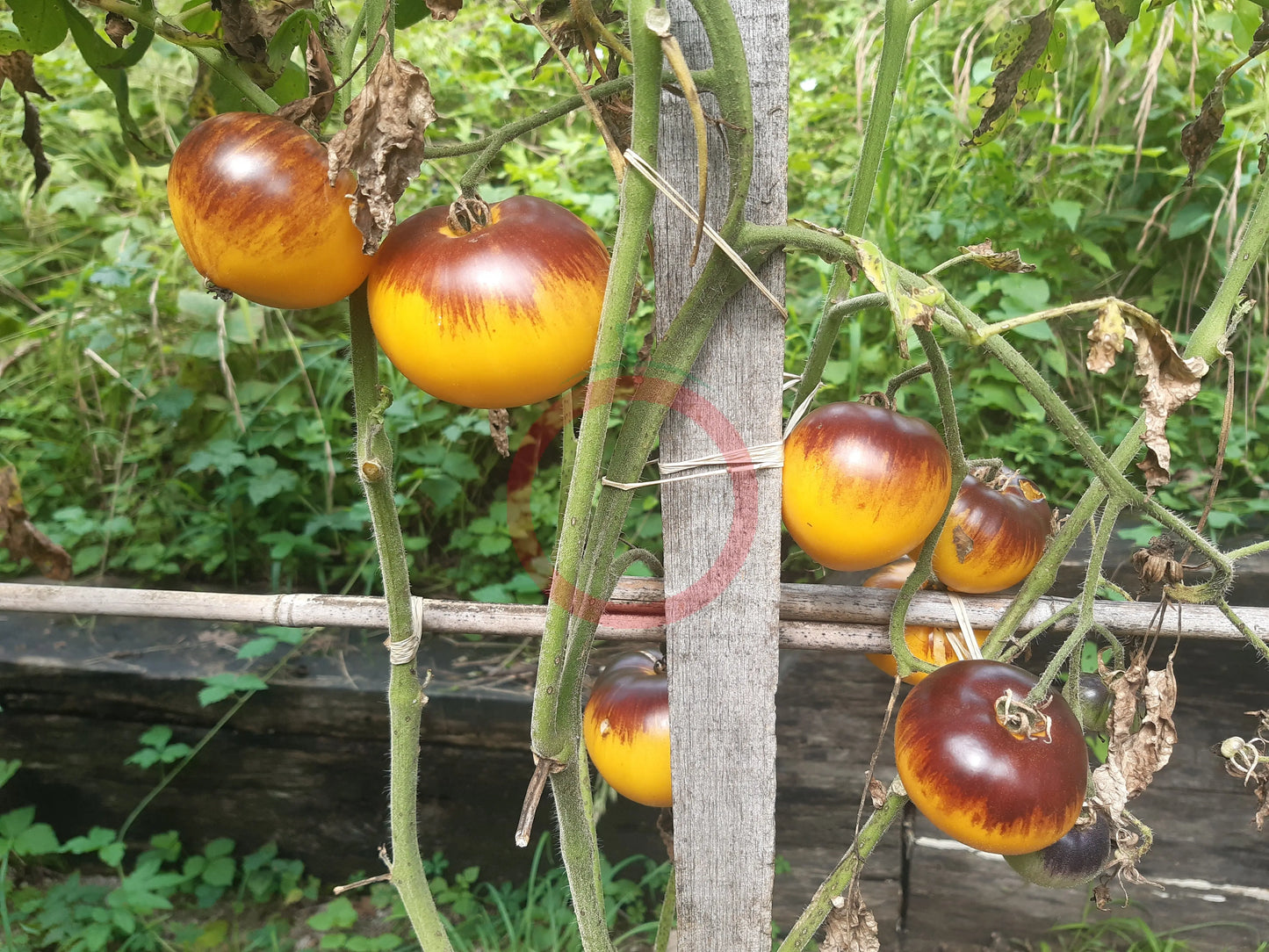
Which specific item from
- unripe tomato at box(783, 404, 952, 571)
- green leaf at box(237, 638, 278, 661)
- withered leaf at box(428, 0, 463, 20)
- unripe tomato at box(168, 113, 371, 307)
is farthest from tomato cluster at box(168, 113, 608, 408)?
green leaf at box(237, 638, 278, 661)

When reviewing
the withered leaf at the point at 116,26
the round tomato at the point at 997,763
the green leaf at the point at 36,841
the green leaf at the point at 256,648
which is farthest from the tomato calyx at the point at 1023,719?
the green leaf at the point at 36,841

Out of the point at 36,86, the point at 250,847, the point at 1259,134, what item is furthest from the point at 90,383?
the point at 1259,134

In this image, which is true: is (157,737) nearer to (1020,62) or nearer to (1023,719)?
(1023,719)

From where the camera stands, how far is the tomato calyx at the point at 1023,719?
0.62 m

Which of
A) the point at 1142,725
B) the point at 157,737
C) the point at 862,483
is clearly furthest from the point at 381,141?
the point at 157,737

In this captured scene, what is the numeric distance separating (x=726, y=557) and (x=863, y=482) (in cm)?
13

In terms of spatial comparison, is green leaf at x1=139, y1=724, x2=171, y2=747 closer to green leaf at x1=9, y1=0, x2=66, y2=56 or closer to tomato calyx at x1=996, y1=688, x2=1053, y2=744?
green leaf at x1=9, y1=0, x2=66, y2=56

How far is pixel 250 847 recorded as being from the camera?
1.80 m

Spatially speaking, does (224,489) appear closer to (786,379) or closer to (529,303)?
(786,379)

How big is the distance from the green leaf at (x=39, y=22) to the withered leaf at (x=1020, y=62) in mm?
741

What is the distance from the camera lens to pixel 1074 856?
0.74m

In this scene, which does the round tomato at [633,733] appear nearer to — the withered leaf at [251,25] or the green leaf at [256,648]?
the withered leaf at [251,25]

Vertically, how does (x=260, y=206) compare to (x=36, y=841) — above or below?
above

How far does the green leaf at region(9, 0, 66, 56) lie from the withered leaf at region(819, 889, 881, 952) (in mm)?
914
